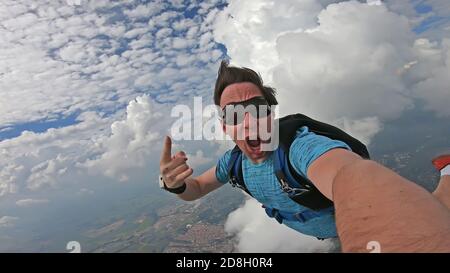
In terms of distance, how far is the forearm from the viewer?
121 centimetres

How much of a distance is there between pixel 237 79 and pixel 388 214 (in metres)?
3.27

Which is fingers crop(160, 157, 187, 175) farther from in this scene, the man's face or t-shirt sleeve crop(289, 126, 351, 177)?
t-shirt sleeve crop(289, 126, 351, 177)

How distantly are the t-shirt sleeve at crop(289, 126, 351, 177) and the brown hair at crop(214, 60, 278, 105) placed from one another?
152cm

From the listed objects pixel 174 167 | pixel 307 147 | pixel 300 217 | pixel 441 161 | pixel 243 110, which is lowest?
pixel 300 217

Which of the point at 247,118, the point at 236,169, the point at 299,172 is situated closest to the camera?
the point at 299,172

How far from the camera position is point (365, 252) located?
4.22 feet

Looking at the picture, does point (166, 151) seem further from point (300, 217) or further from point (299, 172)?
point (300, 217)

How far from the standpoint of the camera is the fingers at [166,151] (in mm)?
3463

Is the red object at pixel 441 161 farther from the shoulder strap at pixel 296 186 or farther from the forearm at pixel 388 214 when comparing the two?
the forearm at pixel 388 214

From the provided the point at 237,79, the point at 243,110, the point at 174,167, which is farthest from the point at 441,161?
the point at 174,167

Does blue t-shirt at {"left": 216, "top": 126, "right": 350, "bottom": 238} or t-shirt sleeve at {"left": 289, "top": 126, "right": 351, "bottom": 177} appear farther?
blue t-shirt at {"left": 216, "top": 126, "right": 350, "bottom": 238}

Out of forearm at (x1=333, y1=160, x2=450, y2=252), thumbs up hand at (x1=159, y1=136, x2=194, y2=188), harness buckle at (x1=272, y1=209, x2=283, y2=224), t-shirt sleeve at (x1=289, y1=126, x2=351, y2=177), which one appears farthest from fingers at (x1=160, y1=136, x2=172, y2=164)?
forearm at (x1=333, y1=160, x2=450, y2=252)

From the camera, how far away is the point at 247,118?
3967mm
